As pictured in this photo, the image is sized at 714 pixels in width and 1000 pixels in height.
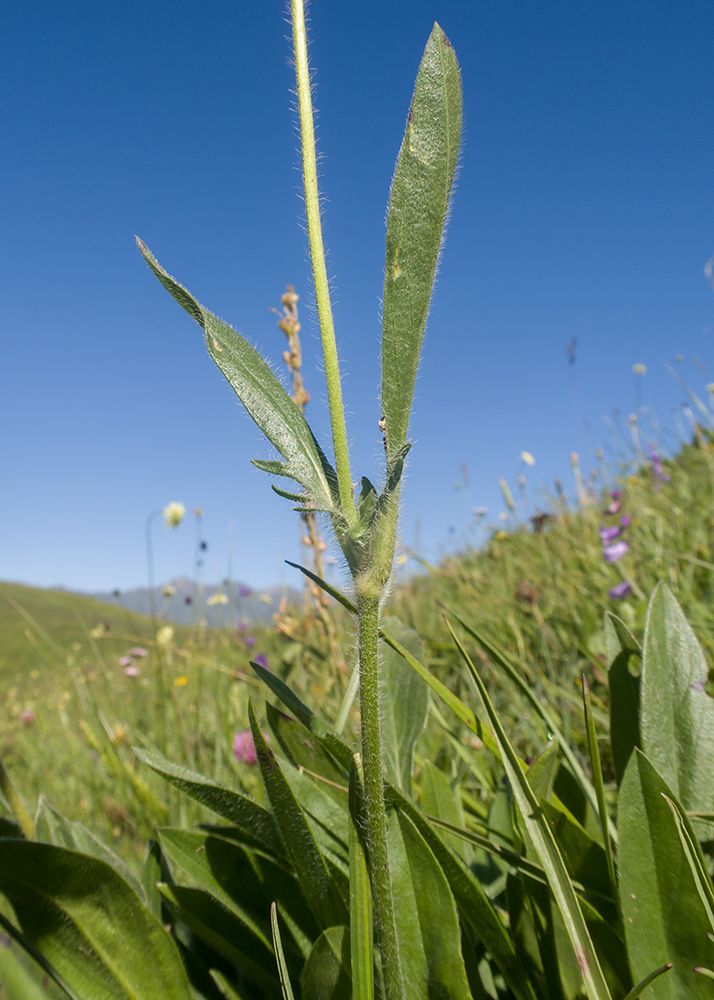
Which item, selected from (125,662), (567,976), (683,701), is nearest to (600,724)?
(683,701)

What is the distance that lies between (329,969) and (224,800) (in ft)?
0.68

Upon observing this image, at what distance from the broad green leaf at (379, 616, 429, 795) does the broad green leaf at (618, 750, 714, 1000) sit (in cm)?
38

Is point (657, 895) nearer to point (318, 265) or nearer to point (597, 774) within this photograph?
point (597, 774)

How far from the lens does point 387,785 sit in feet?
2.17

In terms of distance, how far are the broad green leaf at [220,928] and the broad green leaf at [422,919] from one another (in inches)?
Answer: 7.5

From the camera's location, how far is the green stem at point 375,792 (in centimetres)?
57

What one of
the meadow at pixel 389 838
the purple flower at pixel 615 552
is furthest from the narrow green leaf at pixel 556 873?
the purple flower at pixel 615 552

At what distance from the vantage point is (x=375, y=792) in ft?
1.89

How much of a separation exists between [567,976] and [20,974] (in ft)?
1.90

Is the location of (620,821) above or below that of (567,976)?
above

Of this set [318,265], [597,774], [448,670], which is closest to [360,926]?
[597,774]

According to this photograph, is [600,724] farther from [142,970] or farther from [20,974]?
[20,974]

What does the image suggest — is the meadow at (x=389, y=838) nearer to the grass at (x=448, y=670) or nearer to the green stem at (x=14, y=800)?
the green stem at (x=14, y=800)

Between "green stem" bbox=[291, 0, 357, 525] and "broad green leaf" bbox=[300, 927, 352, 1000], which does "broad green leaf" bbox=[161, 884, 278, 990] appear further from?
"green stem" bbox=[291, 0, 357, 525]
